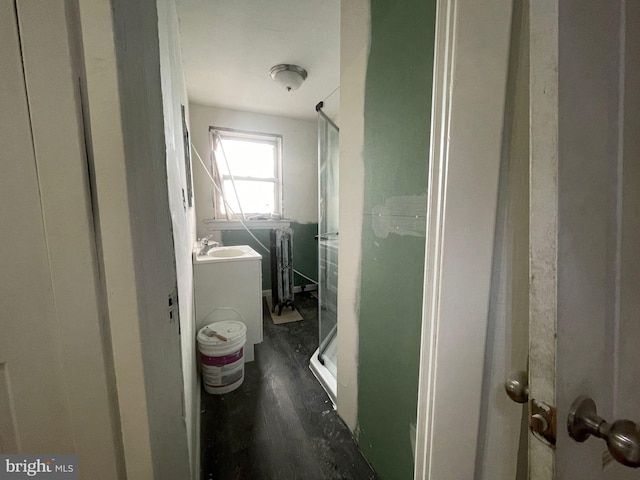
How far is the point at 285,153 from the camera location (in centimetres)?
326

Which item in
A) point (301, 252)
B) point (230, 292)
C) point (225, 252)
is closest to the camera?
point (230, 292)

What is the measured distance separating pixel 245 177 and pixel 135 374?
301 centimetres

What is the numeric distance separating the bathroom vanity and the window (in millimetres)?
1288

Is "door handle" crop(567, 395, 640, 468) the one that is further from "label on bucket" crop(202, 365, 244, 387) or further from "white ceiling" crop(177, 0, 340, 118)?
"white ceiling" crop(177, 0, 340, 118)

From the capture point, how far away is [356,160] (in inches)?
43.2

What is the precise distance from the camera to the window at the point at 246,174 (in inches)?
118

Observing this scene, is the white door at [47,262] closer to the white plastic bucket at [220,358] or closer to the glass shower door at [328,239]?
the white plastic bucket at [220,358]

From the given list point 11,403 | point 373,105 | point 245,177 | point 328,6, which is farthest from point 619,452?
point 245,177

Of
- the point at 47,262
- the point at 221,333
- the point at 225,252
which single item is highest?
the point at 47,262

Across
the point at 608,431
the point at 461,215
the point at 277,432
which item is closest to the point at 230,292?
the point at 277,432

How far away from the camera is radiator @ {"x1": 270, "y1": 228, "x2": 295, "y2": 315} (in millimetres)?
2689

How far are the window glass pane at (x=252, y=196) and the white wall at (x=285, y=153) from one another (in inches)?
7.9

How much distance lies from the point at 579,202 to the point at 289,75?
235 centimetres

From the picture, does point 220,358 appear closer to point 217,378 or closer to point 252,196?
point 217,378
